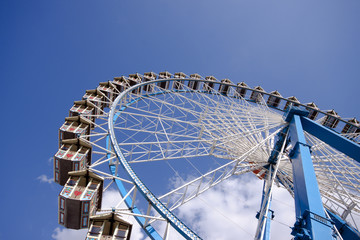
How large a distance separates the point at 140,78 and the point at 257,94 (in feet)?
37.0

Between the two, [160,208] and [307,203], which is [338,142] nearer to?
[307,203]

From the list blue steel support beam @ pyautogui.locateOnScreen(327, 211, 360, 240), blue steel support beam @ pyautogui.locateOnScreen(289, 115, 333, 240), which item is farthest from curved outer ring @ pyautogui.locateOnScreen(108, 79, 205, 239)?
blue steel support beam @ pyautogui.locateOnScreen(327, 211, 360, 240)

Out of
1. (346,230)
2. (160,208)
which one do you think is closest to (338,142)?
(346,230)

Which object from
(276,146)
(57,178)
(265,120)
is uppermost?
(265,120)

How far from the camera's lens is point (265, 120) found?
15625 mm

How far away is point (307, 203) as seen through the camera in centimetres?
674

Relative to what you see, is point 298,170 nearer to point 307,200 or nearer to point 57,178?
point 307,200

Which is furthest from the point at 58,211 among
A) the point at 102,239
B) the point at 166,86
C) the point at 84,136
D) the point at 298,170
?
the point at 166,86

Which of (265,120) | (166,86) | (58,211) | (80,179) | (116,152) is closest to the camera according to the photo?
(58,211)

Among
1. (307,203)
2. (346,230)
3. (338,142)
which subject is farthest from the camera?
(346,230)

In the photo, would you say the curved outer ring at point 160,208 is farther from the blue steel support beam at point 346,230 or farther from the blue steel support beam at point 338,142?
the blue steel support beam at point 346,230

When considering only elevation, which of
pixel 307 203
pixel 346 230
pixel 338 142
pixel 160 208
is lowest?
pixel 346 230

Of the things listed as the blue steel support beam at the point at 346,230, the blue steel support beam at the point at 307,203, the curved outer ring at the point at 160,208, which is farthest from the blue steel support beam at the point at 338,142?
the curved outer ring at the point at 160,208

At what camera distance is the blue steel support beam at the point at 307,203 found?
6.04 m
